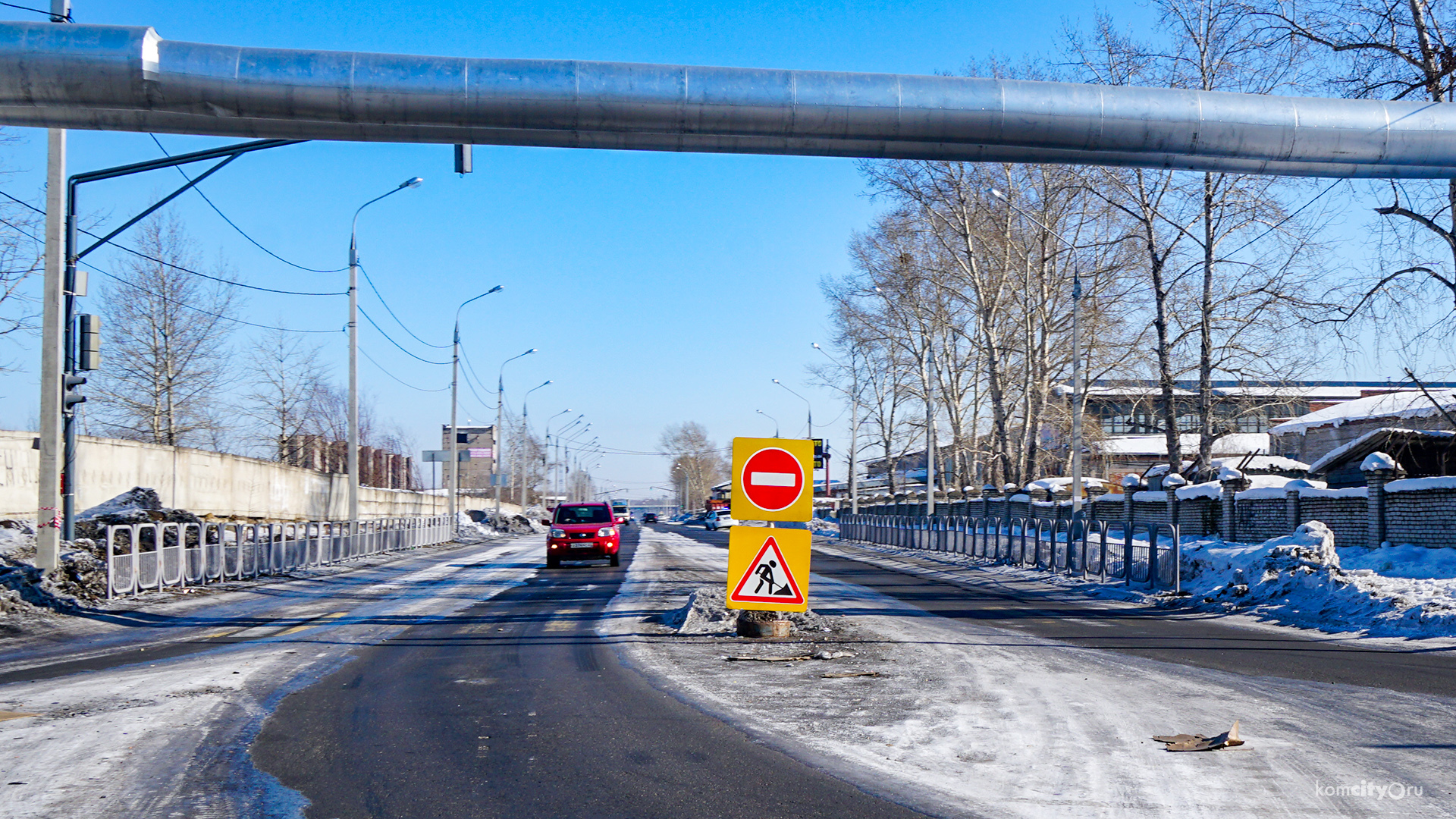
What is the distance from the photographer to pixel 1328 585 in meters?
15.7

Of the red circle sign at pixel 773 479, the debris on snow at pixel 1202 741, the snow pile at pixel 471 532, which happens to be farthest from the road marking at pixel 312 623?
the snow pile at pixel 471 532

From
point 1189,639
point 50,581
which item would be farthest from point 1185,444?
point 50,581

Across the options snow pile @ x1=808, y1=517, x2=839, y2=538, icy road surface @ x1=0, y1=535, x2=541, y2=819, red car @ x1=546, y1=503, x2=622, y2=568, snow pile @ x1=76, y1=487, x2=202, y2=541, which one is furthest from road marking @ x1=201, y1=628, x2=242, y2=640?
snow pile @ x1=808, y1=517, x2=839, y2=538

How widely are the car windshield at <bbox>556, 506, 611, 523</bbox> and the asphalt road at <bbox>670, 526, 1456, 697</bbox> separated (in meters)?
9.63

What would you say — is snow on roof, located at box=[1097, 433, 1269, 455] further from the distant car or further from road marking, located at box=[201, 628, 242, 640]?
road marking, located at box=[201, 628, 242, 640]

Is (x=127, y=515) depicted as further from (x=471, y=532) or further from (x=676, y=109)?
(x=471, y=532)

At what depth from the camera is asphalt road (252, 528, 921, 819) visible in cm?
538

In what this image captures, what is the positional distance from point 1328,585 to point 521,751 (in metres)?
13.6

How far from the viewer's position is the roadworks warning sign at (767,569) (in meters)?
11.2

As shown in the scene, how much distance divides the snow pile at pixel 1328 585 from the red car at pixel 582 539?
47.2 ft

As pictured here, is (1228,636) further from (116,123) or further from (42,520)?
(42,520)

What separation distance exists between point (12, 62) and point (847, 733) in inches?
373

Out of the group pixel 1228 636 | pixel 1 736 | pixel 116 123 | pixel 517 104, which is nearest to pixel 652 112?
pixel 517 104

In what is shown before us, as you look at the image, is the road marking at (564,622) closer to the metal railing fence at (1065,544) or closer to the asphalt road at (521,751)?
the asphalt road at (521,751)
